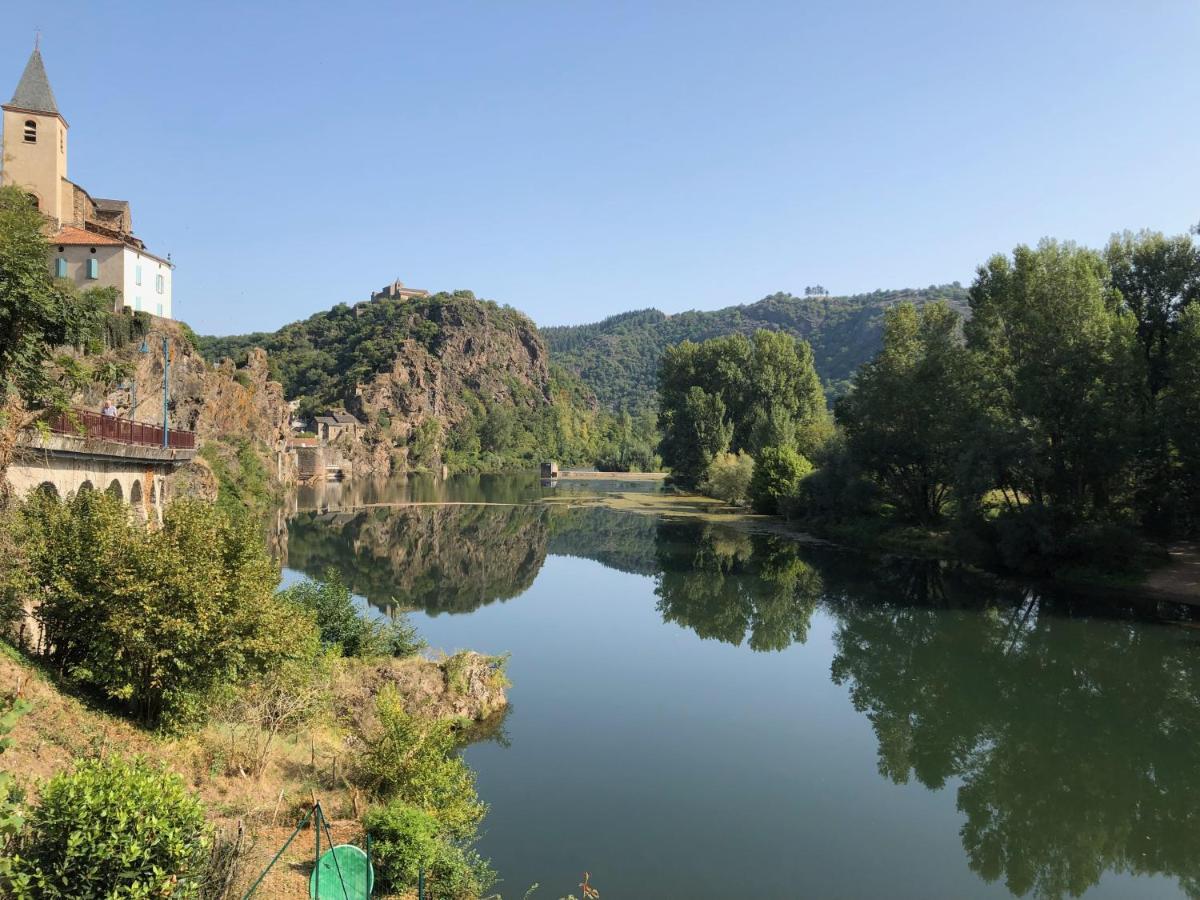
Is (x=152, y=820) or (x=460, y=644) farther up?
(x=152, y=820)

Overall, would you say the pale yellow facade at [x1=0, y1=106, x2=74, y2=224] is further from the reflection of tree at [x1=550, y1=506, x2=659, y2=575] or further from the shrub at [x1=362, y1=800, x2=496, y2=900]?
the shrub at [x1=362, y1=800, x2=496, y2=900]

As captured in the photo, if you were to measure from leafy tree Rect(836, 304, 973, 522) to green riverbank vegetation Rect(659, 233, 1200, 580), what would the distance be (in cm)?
10

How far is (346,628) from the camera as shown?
1992cm

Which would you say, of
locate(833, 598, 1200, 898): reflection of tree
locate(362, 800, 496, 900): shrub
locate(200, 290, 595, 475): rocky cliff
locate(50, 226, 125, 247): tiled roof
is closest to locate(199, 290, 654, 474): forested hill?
locate(200, 290, 595, 475): rocky cliff

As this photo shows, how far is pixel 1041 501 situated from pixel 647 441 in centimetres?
12549

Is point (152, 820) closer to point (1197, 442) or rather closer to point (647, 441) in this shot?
point (1197, 442)

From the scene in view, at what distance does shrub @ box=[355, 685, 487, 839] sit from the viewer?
479 inches

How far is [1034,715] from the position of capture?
66.9 ft

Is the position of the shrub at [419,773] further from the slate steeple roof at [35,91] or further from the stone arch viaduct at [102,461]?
the slate steeple roof at [35,91]

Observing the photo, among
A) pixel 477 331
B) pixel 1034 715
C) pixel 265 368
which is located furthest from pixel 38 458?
pixel 477 331

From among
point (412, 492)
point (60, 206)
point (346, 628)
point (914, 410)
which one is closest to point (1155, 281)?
point (914, 410)

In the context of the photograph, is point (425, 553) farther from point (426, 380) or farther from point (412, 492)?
point (426, 380)

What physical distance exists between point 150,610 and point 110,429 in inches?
395

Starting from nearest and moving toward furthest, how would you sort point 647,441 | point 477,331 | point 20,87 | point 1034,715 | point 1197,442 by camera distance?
point 1034,715
point 1197,442
point 20,87
point 647,441
point 477,331
